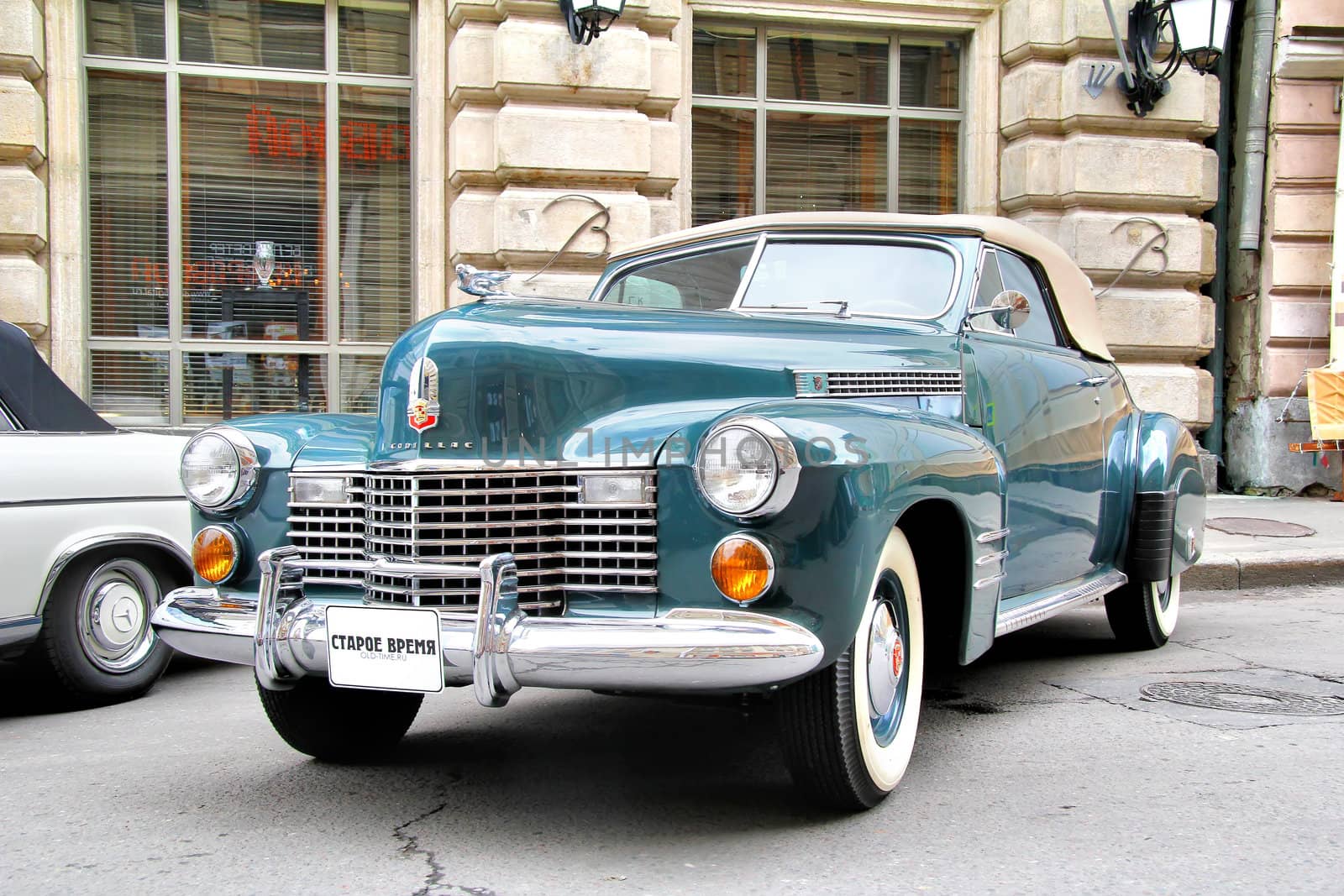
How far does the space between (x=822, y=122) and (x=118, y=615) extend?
7869 millimetres

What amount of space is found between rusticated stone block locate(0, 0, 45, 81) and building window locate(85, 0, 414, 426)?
0.54 metres

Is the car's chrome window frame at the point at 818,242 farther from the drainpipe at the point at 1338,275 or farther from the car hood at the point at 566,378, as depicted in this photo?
the drainpipe at the point at 1338,275

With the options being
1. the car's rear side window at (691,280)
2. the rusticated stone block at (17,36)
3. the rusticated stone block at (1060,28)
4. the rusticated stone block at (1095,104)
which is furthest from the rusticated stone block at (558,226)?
the car's rear side window at (691,280)

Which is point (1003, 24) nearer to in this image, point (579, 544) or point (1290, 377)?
point (1290, 377)

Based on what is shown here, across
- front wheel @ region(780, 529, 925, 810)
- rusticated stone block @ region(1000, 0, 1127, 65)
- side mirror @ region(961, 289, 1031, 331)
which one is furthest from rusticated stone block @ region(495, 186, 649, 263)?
front wheel @ region(780, 529, 925, 810)

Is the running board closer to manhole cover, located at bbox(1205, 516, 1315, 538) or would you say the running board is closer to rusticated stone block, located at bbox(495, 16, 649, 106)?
manhole cover, located at bbox(1205, 516, 1315, 538)

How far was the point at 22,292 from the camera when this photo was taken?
9047mm

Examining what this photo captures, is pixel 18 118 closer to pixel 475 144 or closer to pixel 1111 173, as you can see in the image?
pixel 475 144

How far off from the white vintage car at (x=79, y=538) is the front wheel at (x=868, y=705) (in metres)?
3.08

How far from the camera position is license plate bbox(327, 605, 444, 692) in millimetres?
3133

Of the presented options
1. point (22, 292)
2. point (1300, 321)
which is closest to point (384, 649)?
point (22, 292)

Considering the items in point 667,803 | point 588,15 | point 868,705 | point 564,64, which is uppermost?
point 588,15

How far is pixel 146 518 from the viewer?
5.28m

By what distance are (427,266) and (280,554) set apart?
22.2 feet
